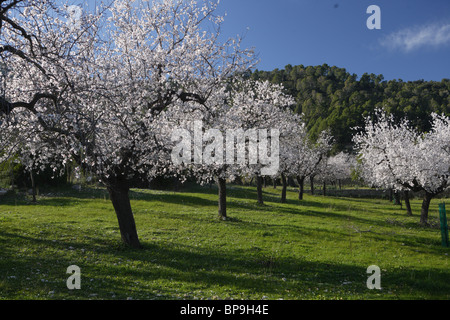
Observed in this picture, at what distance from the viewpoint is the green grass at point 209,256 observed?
10.8 meters

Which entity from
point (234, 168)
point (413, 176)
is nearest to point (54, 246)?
point (234, 168)

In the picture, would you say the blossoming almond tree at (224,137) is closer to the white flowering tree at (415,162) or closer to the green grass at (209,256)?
the green grass at (209,256)

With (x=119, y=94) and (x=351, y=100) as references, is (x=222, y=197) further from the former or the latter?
(x=351, y=100)

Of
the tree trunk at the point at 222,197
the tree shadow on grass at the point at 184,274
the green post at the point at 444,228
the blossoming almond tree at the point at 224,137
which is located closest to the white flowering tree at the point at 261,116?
the blossoming almond tree at the point at 224,137

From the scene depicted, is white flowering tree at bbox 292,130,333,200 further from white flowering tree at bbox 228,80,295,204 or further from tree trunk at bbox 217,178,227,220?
tree trunk at bbox 217,178,227,220

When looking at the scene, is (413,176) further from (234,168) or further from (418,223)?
(234,168)

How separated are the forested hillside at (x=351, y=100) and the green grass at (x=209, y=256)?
7094 cm

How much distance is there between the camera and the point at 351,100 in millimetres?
143500

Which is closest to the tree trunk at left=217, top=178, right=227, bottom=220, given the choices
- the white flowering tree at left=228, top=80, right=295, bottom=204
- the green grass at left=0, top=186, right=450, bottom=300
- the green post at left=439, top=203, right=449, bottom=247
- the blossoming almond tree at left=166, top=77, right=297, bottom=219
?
the blossoming almond tree at left=166, top=77, right=297, bottom=219

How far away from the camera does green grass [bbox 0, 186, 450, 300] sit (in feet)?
35.3

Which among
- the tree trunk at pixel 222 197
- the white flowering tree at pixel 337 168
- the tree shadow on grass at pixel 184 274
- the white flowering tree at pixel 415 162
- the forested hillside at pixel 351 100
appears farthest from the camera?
the forested hillside at pixel 351 100

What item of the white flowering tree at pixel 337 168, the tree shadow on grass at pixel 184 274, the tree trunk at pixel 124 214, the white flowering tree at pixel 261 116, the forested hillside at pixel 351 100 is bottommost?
the tree shadow on grass at pixel 184 274

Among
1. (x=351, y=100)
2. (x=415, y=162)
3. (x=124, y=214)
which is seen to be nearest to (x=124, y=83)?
(x=124, y=214)
